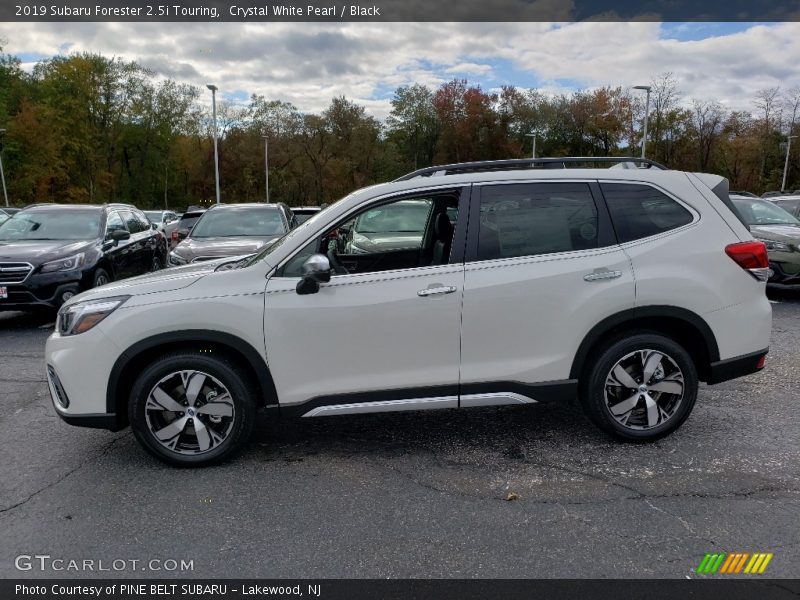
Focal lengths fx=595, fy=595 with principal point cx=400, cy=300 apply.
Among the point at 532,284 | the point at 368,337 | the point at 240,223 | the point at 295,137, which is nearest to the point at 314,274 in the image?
the point at 368,337

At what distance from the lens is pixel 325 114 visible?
5400cm

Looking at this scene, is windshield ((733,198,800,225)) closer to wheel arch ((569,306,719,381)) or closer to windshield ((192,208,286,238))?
wheel arch ((569,306,719,381))

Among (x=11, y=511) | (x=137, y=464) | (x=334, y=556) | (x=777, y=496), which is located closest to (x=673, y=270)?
(x=777, y=496)

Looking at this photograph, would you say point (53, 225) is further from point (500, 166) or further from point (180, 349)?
point (500, 166)

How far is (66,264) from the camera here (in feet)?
26.3

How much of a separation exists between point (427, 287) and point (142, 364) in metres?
1.89

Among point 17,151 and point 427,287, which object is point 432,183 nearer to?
point 427,287

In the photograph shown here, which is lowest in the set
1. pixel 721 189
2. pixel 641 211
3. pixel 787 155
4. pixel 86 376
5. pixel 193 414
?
pixel 193 414

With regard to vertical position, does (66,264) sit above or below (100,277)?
above

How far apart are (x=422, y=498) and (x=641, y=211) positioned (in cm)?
240

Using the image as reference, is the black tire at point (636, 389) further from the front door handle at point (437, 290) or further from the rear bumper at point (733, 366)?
the front door handle at point (437, 290)

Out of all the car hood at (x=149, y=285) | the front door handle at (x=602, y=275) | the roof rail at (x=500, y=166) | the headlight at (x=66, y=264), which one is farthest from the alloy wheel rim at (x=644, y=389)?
the headlight at (x=66, y=264)

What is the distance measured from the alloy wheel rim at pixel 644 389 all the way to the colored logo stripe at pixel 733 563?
1.26 m
